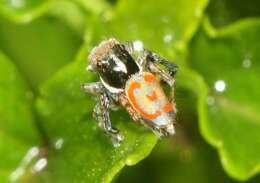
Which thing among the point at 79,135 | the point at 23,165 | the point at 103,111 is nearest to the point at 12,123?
the point at 23,165

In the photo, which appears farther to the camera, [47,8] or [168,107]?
[47,8]

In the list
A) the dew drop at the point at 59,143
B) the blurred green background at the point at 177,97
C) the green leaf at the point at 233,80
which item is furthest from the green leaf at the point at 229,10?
the dew drop at the point at 59,143

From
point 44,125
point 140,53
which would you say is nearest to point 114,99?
point 140,53

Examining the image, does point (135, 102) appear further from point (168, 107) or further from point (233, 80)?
point (233, 80)

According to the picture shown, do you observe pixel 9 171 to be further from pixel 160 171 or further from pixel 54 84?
pixel 160 171

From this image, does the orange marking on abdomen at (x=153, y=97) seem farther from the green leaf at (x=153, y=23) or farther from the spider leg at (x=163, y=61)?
the green leaf at (x=153, y=23)

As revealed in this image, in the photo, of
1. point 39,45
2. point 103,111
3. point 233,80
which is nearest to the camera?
point 103,111

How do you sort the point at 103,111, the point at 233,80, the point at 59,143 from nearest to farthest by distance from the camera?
the point at 103,111 < the point at 59,143 < the point at 233,80
